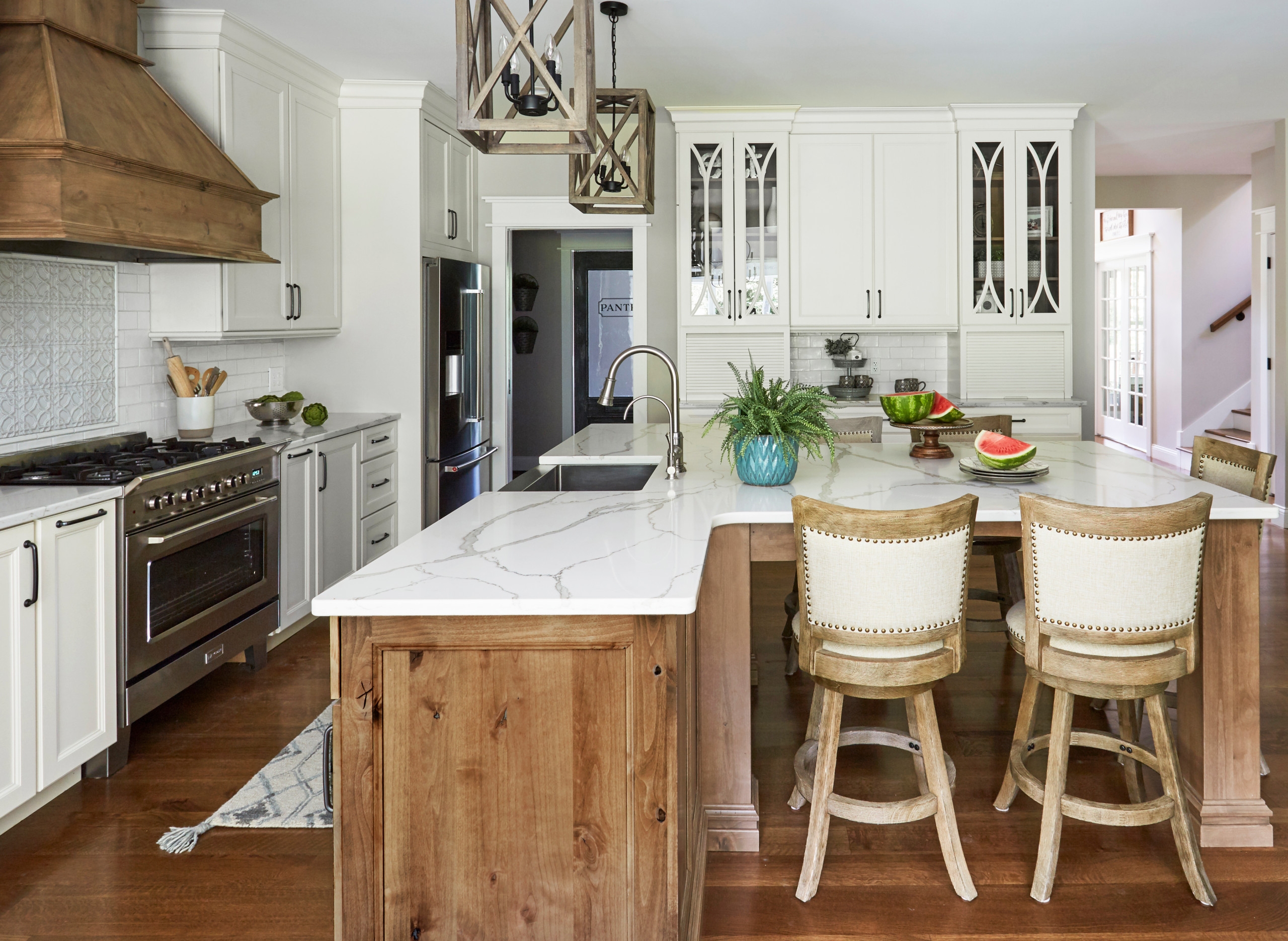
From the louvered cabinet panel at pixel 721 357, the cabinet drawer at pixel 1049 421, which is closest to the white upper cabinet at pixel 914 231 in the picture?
the louvered cabinet panel at pixel 721 357

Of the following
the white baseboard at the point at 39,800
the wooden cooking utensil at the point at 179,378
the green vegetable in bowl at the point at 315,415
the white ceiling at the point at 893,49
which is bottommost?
the white baseboard at the point at 39,800

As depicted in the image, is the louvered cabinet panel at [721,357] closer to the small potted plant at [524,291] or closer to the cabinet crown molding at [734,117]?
the cabinet crown molding at [734,117]

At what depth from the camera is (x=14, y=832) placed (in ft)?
8.97

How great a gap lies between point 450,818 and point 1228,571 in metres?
2.00

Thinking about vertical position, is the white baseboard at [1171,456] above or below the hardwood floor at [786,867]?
above

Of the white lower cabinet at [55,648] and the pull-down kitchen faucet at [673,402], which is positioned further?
the pull-down kitchen faucet at [673,402]

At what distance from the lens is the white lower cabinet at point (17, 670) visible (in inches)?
102

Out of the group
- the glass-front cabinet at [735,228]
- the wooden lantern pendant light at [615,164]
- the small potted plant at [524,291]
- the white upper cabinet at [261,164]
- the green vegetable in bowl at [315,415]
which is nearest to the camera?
the wooden lantern pendant light at [615,164]

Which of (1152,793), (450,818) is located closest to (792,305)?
(1152,793)

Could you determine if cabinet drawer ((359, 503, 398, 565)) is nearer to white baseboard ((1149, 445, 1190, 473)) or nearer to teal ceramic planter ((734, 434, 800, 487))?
teal ceramic planter ((734, 434, 800, 487))

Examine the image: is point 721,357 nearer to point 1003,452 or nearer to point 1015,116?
point 1015,116

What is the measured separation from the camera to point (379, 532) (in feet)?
17.5

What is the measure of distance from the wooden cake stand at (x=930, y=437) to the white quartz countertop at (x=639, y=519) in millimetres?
65

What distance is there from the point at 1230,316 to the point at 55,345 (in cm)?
990
